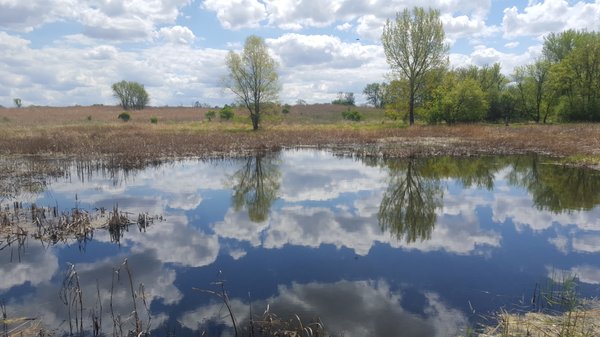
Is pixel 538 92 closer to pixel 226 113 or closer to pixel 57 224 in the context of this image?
pixel 226 113

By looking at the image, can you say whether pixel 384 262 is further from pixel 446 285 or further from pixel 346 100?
pixel 346 100

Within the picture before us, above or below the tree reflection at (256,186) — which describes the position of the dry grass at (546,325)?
below

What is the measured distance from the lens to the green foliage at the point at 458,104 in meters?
48.1

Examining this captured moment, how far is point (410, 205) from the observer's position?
46.4 feet

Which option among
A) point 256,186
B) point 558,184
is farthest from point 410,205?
point 558,184

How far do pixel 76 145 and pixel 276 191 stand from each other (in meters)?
19.5

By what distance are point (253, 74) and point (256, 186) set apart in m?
31.4

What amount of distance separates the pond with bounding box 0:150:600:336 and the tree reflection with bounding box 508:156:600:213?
3.9 inches

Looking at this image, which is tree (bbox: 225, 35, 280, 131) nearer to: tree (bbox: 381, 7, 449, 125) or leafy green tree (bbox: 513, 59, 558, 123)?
tree (bbox: 381, 7, 449, 125)

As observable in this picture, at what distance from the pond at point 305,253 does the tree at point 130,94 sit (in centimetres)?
8531

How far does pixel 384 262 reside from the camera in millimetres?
9039

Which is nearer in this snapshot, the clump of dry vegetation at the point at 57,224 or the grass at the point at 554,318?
the grass at the point at 554,318

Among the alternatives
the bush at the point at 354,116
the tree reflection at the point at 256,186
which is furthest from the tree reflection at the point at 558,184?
the bush at the point at 354,116

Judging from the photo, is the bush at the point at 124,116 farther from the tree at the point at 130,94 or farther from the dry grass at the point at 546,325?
the dry grass at the point at 546,325
